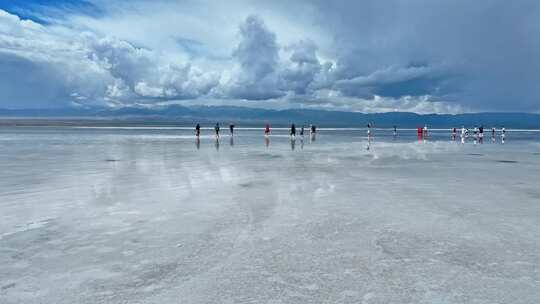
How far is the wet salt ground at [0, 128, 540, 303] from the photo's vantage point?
4.78 m

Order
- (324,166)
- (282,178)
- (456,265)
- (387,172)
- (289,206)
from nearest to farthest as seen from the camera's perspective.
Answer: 1. (456,265)
2. (289,206)
3. (282,178)
4. (387,172)
5. (324,166)

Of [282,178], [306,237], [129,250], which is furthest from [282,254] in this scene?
[282,178]

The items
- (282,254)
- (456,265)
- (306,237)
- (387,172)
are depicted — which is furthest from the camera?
(387,172)

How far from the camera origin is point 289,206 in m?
9.59

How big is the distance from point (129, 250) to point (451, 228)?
573 centimetres

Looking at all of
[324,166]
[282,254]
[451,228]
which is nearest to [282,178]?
[324,166]

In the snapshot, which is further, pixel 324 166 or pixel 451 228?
pixel 324 166

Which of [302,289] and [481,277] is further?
[481,277]

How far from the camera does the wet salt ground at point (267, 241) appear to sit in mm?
4781

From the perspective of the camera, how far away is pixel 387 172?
53.9 ft

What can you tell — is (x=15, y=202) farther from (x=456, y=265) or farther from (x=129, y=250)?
(x=456, y=265)

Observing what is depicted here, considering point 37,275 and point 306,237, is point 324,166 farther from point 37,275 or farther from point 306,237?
point 37,275

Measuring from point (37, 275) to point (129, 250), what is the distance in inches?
52.1

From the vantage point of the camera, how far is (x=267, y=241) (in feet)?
22.0
